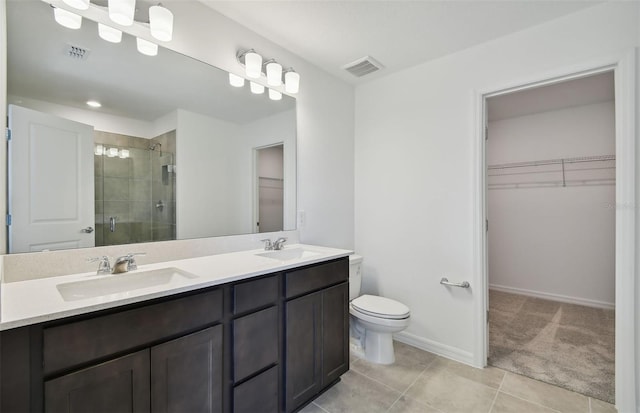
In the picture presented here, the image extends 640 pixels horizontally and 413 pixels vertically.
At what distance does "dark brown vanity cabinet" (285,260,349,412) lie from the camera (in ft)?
A: 4.99

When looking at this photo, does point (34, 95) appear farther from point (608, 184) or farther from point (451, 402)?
point (608, 184)

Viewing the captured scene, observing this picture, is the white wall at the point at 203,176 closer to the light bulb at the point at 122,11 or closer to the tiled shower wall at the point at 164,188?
the tiled shower wall at the point at 164,188

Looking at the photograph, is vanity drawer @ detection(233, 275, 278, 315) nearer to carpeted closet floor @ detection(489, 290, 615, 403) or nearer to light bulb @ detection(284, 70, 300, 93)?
light bulb @ detection(284, 70, 300, 93)

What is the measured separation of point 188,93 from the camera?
1747 millimetres

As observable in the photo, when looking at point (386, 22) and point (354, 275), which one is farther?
point (354, 275)

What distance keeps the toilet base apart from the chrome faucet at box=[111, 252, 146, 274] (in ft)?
5.54

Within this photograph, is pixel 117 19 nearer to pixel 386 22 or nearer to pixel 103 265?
pixel 103 265

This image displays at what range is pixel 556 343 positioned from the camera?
245 centimetres

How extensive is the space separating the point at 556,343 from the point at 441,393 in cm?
141

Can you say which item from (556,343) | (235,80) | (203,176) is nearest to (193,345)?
(203,176)

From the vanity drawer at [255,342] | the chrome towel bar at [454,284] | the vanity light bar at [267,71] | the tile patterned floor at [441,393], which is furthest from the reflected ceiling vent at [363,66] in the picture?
the tile patterned floor at [441,393]

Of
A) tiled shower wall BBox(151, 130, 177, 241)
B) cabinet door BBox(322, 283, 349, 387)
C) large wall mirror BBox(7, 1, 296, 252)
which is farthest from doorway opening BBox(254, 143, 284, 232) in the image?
cabinet door BBox(322, 283, 349, 387)

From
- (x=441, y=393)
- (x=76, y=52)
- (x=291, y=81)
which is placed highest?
(x=291, y=81)

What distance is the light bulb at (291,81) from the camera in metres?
2.13
